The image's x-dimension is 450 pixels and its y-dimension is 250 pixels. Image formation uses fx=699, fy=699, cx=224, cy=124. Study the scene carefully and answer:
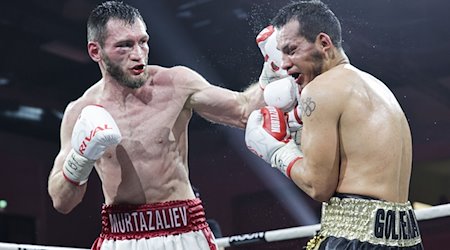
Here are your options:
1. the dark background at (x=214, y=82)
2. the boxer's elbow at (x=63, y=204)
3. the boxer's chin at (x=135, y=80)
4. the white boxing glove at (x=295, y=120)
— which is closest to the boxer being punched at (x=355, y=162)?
the white boxing glove at (x=295, y=120)

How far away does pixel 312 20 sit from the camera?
171cm

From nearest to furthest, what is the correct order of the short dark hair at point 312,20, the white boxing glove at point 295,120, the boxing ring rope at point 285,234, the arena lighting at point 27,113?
the short dark hair at point 312,20
the white boxing glove at point 295,120
the boxing ring rope at point 285,234
the arena lighting at point 27,113

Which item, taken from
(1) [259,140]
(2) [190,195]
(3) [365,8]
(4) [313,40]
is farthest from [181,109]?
(3) [365,8]

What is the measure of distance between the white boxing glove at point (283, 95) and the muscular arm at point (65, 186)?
64cm

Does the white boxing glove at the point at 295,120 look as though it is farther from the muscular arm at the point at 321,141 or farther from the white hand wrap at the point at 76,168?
the white hand wrap at the point at 76,168

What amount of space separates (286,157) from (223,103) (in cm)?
54

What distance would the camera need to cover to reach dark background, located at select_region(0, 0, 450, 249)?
4.81 metres

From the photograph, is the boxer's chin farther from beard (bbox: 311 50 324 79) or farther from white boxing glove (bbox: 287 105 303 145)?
beard (bbox: 311 50 324 79)

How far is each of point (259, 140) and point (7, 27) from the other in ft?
17.2

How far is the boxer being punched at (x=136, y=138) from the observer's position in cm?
209

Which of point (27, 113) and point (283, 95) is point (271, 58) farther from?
point (27, 113)

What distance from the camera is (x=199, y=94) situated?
87.7 inches

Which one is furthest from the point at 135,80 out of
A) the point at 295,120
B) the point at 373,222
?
the point at 373,222

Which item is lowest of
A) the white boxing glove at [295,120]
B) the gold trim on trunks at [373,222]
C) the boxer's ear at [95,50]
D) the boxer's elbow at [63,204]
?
the gold trim on trunks at [373,222]
